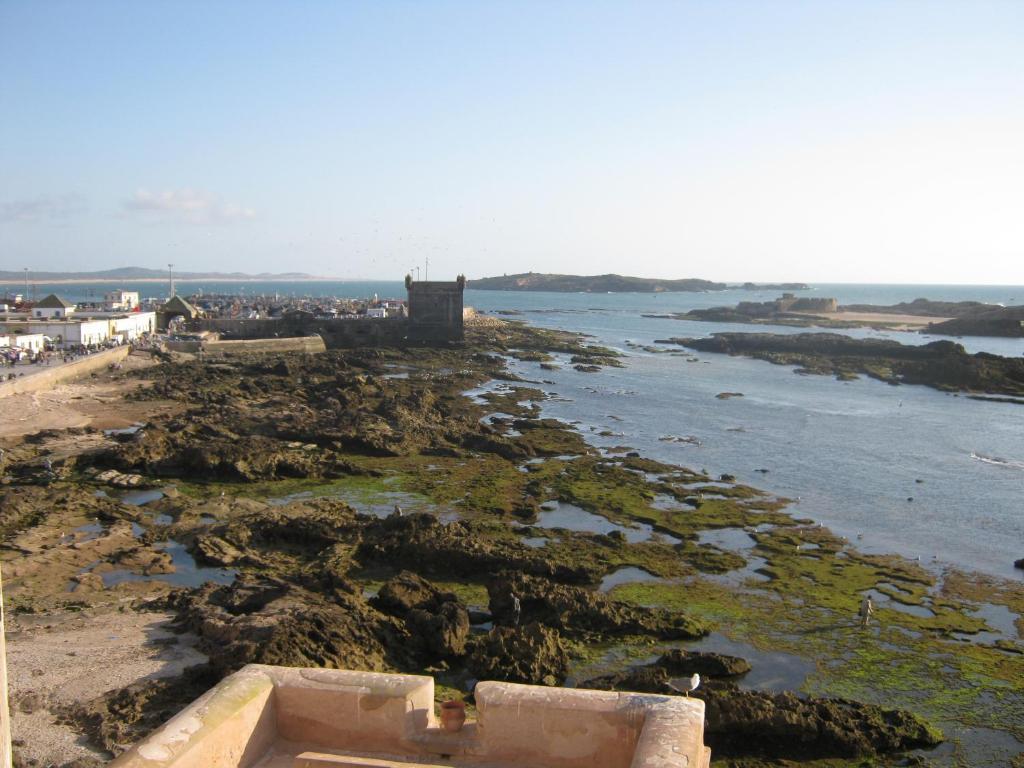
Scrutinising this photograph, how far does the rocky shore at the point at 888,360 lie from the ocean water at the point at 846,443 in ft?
9.07

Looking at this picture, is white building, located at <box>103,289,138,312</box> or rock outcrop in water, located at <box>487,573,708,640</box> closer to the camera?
rock outcrop in water, located at <box>487,573,708,640</box>

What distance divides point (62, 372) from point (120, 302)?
4213 centimetres

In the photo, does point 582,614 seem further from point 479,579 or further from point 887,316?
point 887,316

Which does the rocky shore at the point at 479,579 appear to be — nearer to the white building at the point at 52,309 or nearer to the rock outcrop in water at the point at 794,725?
the rock outcrop in water at the point at 794,725

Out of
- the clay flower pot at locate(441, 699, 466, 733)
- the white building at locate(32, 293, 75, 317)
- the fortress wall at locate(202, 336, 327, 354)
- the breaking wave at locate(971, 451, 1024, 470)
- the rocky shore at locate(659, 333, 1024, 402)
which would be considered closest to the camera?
the clay flower pot at locate(441, 699, 466, 733)

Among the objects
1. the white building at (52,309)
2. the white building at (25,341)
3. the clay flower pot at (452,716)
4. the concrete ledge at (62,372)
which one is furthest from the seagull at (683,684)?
the white building at (52,309)

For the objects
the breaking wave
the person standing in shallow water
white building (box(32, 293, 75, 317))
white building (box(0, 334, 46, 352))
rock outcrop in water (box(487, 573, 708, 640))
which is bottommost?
the breaking wave

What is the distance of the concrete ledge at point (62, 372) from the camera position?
34188 mm

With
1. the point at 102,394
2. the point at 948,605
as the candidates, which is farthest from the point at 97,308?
the point at 948,605

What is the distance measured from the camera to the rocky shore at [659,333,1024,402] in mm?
55719

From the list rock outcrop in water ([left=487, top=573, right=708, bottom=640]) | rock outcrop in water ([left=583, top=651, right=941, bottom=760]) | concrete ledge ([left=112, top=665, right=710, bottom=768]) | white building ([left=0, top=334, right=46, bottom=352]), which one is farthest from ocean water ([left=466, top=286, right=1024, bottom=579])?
white building ([left=0, top=334, right=46, bottom=352])

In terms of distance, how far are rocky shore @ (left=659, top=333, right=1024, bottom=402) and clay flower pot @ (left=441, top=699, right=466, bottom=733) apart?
178 ft

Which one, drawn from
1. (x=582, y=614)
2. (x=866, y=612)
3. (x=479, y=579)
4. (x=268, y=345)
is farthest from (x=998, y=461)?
(x=268, y=345)

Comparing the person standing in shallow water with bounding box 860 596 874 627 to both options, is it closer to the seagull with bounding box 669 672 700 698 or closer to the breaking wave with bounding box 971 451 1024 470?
the seagull with bounding box 669 672 700 698
